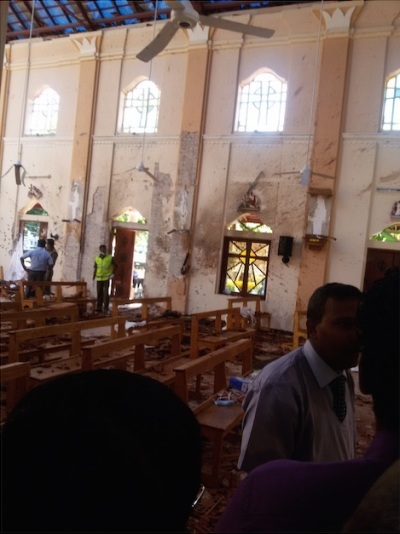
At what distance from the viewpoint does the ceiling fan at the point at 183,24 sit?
553 centimetres

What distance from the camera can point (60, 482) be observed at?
77 cm

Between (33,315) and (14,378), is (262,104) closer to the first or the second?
(33,315)

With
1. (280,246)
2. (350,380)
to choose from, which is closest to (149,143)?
(280,246)

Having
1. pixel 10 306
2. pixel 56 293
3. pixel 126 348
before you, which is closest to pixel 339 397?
pixel 126 348

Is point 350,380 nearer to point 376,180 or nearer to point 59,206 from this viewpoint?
point 376,180

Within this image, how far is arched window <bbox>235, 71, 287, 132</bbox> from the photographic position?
13656 millimetres

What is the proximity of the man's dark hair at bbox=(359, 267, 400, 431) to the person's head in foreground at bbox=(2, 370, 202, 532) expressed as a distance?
1.67 feet

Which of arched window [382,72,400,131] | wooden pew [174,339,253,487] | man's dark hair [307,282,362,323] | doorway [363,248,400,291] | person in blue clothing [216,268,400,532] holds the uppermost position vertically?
arched window [382,72,400,131]

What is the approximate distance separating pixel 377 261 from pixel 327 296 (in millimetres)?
11181

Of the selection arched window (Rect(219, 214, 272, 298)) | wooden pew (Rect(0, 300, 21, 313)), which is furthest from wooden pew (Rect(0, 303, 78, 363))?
arched window (Rect(219, 214, 272, 298))

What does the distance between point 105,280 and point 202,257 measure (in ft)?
10.2

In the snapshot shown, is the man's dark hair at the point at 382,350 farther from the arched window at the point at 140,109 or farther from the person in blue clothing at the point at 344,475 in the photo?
the arched window at the point at 140,109

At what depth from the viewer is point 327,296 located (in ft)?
7.04

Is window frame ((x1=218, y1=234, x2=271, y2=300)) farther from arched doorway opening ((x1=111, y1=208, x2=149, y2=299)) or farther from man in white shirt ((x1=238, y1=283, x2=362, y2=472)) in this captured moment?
man in white shirt ((x1=238, y1=283, x2=362, y2=472))
